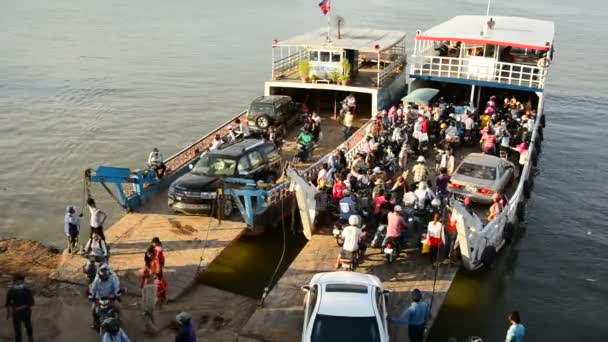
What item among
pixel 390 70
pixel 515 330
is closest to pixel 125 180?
pixel 515 330

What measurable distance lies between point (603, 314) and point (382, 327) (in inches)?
338

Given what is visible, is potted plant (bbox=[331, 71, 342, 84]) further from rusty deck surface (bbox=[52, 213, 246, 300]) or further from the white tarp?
rusty deck surface (bbox=[52, 213, 246, 300])

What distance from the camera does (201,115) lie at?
3544 centimetres

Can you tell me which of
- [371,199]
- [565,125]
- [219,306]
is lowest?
[565,125]

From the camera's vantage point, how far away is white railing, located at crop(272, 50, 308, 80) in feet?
96.9

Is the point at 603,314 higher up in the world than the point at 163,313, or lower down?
lower down

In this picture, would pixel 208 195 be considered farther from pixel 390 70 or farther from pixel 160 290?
pixel 390 70

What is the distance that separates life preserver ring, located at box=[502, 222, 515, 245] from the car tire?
9.88 metres

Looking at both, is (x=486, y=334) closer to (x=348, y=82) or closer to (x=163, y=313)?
(x=163, y=313)

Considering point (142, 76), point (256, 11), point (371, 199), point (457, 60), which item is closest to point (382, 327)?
point (371, 199)

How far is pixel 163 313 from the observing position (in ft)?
44.5

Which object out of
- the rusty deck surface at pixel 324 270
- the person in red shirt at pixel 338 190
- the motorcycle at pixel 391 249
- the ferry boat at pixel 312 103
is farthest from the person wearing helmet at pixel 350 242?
the person in red shirt at pixel 338 190

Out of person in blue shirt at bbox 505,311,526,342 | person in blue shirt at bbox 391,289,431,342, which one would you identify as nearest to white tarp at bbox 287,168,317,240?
person in blue shirt at bbox 391,289,431,342

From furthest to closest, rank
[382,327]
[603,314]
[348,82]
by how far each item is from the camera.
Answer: [348,82], [603,314], [382,327]
